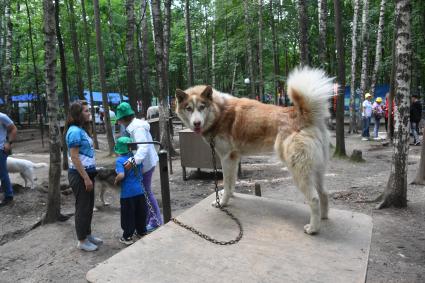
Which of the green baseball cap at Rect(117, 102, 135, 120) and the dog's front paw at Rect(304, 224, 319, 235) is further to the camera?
the green baseball cap at Rect(117, 102, 135, 120)

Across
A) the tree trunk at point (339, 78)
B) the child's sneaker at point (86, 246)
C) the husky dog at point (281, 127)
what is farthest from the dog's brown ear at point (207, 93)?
the tree trunk at point (339, 78)

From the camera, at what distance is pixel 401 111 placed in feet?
20.9

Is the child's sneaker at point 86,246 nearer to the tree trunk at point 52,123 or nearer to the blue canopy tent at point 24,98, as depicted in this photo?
the tree trunk at point 52,123

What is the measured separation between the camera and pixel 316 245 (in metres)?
2.94

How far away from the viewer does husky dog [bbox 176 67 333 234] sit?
316 centimetres

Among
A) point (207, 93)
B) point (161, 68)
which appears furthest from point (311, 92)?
point (161, 68)

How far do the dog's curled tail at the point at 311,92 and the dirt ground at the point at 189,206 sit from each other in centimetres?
175

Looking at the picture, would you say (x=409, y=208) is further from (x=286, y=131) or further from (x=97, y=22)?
(x=97, y=22)

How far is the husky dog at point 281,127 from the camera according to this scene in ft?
10.4

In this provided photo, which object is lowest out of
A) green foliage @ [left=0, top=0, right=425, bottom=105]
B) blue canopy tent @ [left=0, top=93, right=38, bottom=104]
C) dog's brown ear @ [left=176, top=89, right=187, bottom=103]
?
dog's brown ear @ [left=176, top=89, right=187, bottom=103]

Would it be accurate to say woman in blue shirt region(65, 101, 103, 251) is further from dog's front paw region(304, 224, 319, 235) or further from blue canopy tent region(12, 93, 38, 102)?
blue canopy tent region(12, 93, 38, 102)

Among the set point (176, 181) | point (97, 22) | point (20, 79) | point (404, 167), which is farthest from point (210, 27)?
point (404, 167)

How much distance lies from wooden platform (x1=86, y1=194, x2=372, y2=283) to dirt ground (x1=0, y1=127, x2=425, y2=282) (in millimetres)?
1577

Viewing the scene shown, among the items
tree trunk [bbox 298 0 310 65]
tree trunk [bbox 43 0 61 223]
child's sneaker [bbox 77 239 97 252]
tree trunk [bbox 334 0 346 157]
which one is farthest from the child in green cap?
tree trunk [bbox 334 0 346 157]
